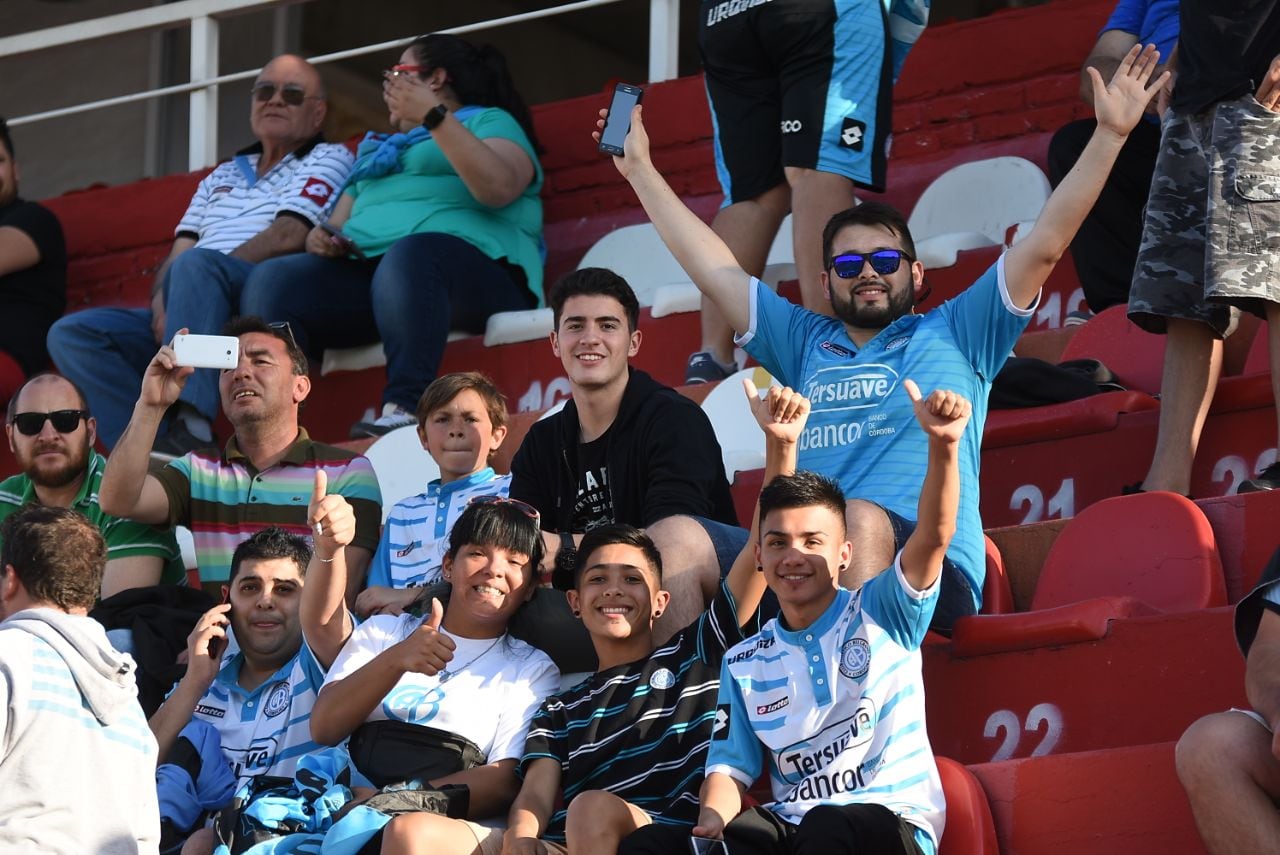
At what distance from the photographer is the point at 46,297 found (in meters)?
7.46

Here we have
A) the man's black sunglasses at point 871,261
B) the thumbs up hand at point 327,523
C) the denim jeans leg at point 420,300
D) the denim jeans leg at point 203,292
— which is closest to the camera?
the thumbs up hand at point 327,523

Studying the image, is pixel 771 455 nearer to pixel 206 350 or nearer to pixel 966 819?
pixel 966 819

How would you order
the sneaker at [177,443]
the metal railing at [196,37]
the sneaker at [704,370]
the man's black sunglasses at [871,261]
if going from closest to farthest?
the man's black sunglasses at [871,261]
the sneaker at [704,370]
the sneaker at [177,443]
the metal railing at [196,37]

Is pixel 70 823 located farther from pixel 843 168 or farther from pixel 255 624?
pixel 843 168

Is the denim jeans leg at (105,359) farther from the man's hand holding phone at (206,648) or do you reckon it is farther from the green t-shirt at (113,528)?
the man's hand holding phone at (206,648)

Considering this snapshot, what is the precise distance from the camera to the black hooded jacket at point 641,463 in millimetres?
4730

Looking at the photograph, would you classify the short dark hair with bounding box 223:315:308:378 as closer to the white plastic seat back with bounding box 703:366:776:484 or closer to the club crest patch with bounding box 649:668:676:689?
the white plastic seat back with bounding box 703:366:776:484

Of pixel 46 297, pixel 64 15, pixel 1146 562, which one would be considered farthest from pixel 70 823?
pixel 64 15

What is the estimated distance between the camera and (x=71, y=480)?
19.0ft

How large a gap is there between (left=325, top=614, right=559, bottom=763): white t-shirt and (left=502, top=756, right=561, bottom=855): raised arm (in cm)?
15

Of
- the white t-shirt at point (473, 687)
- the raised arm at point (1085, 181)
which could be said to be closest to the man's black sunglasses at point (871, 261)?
Result: the raised arm at point (1085, 181)

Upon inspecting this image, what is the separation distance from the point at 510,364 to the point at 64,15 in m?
4.63

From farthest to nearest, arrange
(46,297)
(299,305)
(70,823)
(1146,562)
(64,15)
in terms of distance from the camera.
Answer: (64,15)
(46,297)
(299,305)
(1146,562)
(70,823)

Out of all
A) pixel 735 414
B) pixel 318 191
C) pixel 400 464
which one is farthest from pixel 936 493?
pixel 318 191
